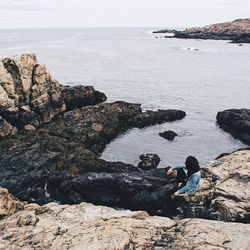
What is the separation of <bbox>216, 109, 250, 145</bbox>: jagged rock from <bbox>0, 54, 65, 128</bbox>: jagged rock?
16.6 metres

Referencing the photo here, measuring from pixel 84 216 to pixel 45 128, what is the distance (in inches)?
806

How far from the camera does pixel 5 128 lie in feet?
108

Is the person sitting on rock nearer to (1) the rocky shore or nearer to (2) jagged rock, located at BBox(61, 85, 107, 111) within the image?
(1) the rocky shore

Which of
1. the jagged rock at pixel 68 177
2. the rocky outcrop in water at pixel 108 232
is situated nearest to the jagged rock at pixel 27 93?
the jagged rock at pixel 68 177

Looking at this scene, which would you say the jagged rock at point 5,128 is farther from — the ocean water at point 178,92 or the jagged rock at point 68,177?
the ocean water at point 178,92

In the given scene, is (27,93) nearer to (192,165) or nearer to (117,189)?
(117,189)

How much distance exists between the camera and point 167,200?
20.9m

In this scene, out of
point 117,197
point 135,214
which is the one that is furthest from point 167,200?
point 135,214

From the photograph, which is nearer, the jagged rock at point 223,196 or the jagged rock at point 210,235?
the jagged rock at point 210,235

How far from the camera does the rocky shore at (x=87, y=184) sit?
13.9 meters

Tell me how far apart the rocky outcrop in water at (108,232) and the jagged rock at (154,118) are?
82.4 feet

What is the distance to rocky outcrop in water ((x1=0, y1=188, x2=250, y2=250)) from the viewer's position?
13.4m

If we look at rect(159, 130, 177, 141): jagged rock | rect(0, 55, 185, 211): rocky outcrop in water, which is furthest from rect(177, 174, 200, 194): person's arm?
rect(159, 130, 177, 141): jagged rock

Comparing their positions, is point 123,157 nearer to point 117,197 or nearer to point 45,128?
point 45,128
